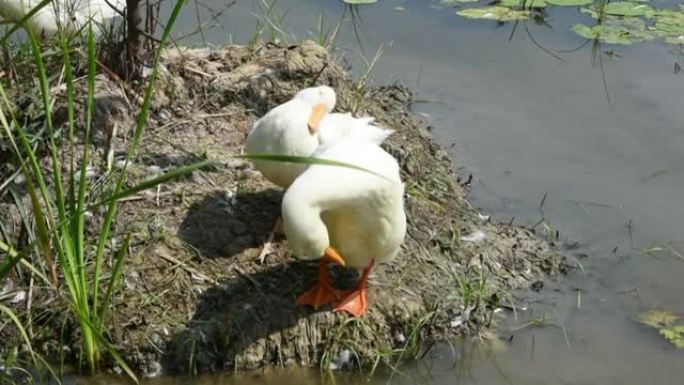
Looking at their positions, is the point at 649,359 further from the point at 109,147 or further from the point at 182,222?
the point at 109,147

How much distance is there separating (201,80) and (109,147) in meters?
0.74

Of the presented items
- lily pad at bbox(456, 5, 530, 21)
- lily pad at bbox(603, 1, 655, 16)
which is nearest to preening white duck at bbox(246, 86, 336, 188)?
lily pad at bbox(456, 5, 530, 21)

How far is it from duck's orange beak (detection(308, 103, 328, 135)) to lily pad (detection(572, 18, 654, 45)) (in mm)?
3334

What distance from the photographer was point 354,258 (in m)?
4.83

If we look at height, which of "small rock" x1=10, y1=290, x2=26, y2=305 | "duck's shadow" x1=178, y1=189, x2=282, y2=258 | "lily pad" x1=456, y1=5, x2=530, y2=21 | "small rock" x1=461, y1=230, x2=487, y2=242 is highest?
"duck's shadow" x1=178, y1=189, x2=282, y2=258

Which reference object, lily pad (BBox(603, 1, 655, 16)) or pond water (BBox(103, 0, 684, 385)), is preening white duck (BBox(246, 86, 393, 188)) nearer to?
pond water (BBox(103, 0, 684, 385))

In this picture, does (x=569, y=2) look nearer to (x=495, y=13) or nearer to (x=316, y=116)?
(x=495, y=13)

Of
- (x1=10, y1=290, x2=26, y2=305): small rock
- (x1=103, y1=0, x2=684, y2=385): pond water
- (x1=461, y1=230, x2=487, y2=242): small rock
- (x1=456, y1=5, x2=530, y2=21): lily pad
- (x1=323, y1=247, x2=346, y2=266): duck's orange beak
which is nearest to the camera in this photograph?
(x1=323, y1=247, x2=346, y2=266): duck's orange beak

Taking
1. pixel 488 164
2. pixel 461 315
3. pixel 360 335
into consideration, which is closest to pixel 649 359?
pixel 461 315

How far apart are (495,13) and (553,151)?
208cm

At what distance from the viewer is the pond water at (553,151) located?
496 cm

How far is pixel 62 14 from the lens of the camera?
19.8ft

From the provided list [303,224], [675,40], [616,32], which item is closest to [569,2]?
[616,32]

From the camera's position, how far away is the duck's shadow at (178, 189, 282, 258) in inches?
200
